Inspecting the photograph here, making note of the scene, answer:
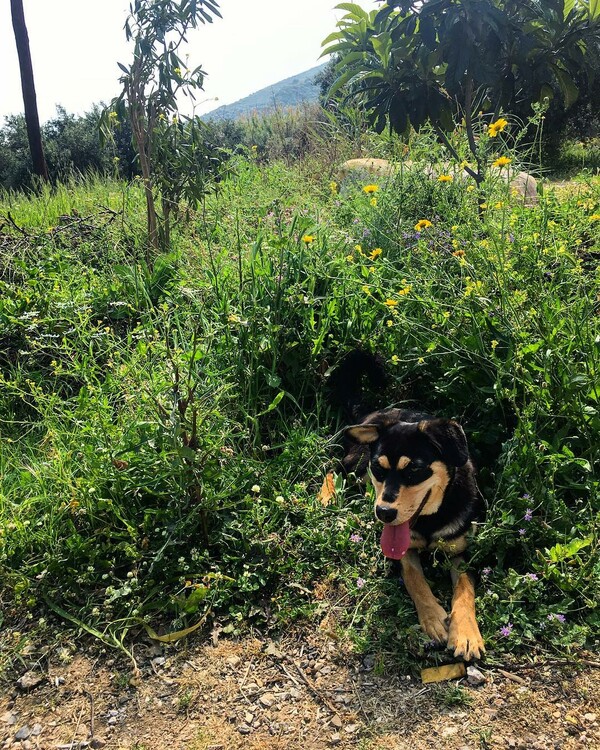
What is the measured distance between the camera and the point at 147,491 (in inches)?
101

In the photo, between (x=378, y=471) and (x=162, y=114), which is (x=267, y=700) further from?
(x=162, y=114)

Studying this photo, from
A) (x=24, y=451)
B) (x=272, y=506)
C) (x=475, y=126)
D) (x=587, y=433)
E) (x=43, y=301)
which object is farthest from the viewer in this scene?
(x=475, y=126)

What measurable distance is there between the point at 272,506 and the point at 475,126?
15.2 feet

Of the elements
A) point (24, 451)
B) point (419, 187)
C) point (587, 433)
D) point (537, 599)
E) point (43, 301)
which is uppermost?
point (43, 301)

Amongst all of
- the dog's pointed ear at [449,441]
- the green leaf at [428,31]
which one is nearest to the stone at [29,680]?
the dog's pointed ear at [449,441]

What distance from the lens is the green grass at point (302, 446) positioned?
231 centimetres

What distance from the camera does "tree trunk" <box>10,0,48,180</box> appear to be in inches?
398

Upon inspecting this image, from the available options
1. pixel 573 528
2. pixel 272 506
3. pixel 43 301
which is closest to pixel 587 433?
pixel 573 528

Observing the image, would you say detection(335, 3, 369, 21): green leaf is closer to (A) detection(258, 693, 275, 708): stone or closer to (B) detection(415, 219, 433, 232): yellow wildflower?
(B) detection(415, 219, 433, 232): yellow wildflower

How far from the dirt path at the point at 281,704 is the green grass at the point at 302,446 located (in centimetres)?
13

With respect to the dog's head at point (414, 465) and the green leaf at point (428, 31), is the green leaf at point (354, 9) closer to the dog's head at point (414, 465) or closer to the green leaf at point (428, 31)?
the green leaf at point (428, 31)

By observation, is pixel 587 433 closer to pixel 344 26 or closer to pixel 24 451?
pixel 24 451

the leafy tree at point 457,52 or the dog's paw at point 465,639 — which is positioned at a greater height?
the leafy tree at point 457,52

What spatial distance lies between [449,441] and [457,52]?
289 centimetres
